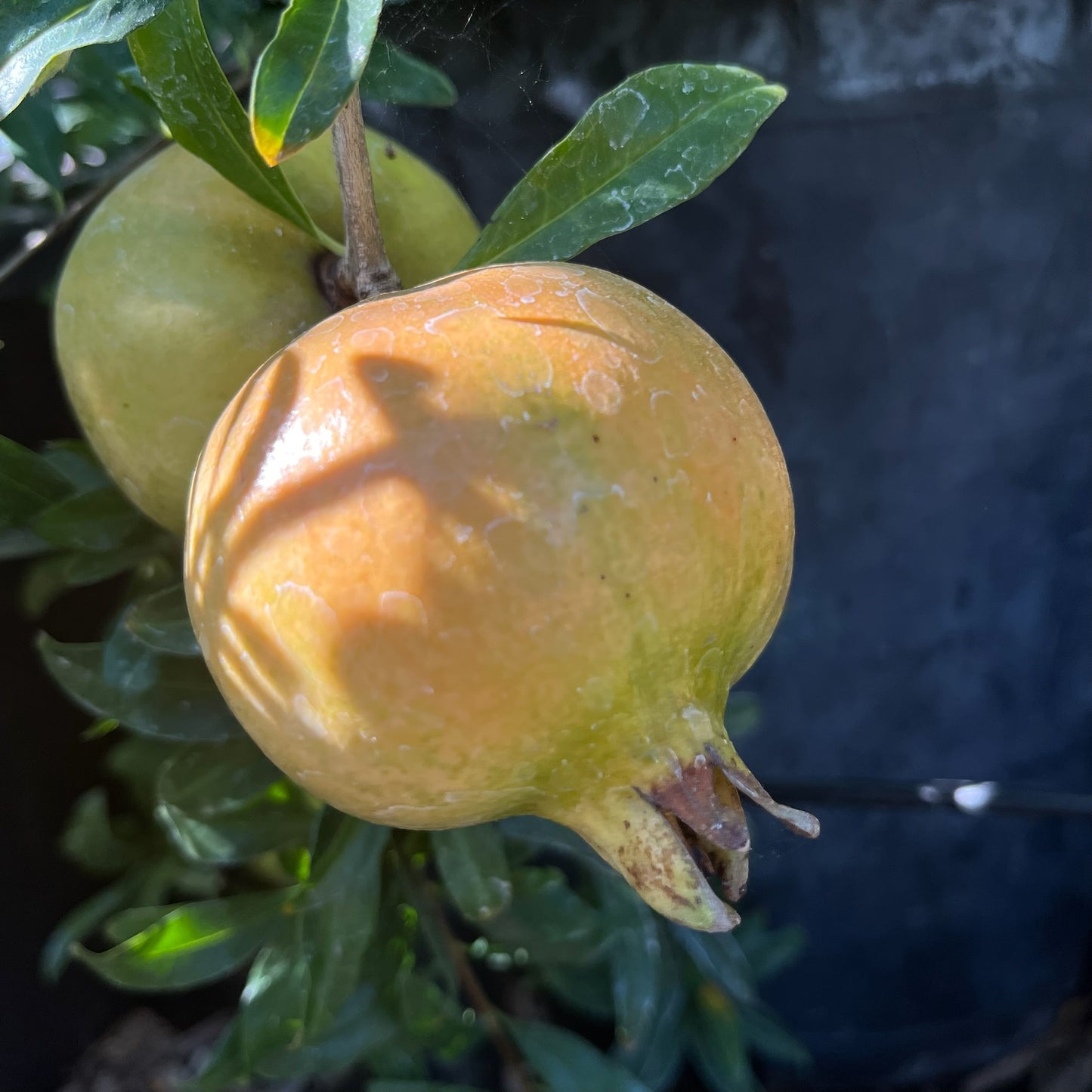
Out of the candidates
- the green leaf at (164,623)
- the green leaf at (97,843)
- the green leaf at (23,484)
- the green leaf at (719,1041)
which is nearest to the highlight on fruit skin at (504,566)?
the green leaf at (164,623)

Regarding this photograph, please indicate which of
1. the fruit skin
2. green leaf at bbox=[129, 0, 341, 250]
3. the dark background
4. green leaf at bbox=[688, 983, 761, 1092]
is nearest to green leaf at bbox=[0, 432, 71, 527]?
the fruit skin

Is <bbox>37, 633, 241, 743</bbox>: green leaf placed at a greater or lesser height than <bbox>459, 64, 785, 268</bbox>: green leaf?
lesser

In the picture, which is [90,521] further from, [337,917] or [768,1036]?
[768,1036]

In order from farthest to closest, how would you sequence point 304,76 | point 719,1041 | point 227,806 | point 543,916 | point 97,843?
1. point 719,1041
2. point 97,843
3. point 543,916
4. point 227,806
5. point 304,76

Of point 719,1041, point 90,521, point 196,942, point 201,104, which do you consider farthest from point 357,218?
point 719,1041

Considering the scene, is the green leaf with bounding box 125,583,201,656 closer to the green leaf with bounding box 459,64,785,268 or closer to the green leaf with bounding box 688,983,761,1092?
the green leaf with bounding box 459,64,785,268

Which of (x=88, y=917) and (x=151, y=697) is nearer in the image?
(x=151, y=697)
